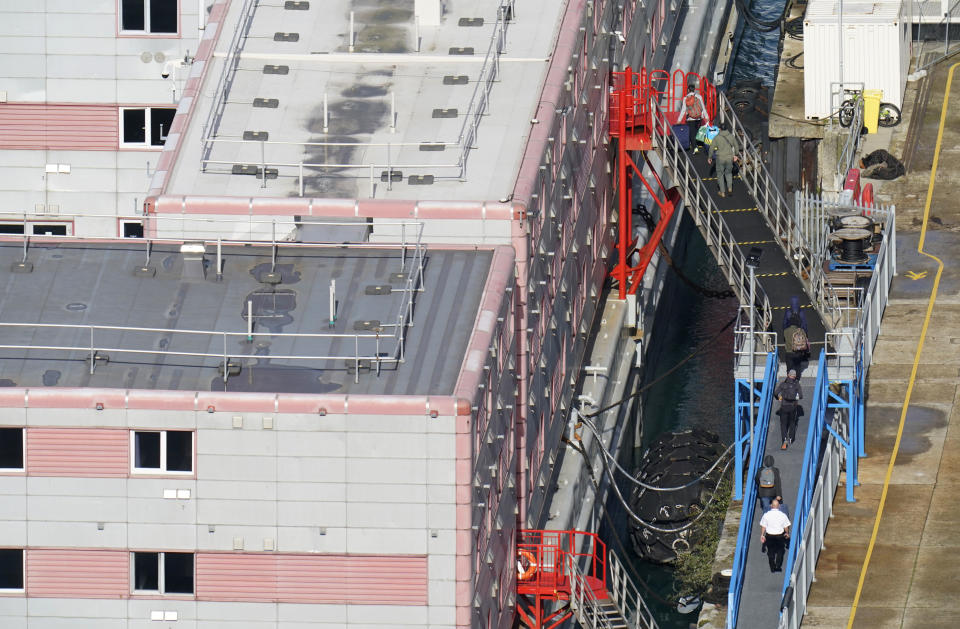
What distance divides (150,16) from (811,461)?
87.6ft

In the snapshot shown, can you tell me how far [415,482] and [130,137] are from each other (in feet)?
88.6

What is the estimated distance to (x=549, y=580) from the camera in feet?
250

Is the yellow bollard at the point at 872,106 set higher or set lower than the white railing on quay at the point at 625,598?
higher

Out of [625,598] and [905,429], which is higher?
[905,429]

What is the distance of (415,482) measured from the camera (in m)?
66.4

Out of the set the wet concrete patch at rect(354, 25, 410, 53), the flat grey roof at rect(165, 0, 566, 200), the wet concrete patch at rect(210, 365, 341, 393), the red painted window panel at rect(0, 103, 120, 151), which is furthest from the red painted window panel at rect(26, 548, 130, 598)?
the red painted window panel at rect(0, 103, 120, 151)

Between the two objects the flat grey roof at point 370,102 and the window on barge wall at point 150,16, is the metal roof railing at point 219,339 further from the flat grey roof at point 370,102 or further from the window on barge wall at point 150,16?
the window on barge wall at point 150,16

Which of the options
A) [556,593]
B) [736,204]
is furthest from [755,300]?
[556,593]

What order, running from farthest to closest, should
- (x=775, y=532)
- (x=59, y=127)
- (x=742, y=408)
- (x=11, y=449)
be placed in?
1. (x=59, y=127)
2. (x=742, y=408)
3. (x=775, y=532)
4. (x=11, y=449)

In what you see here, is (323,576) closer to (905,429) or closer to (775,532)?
(775,532)

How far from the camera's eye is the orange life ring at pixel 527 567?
2982 inches

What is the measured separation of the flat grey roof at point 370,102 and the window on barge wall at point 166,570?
11.7 meters

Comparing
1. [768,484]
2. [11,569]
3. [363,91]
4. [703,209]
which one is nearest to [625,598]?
[768,484]

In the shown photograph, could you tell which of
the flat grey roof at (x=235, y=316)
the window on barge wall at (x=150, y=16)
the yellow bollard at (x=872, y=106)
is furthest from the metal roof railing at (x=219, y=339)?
the yellow bollard at (x=872, y=106)
